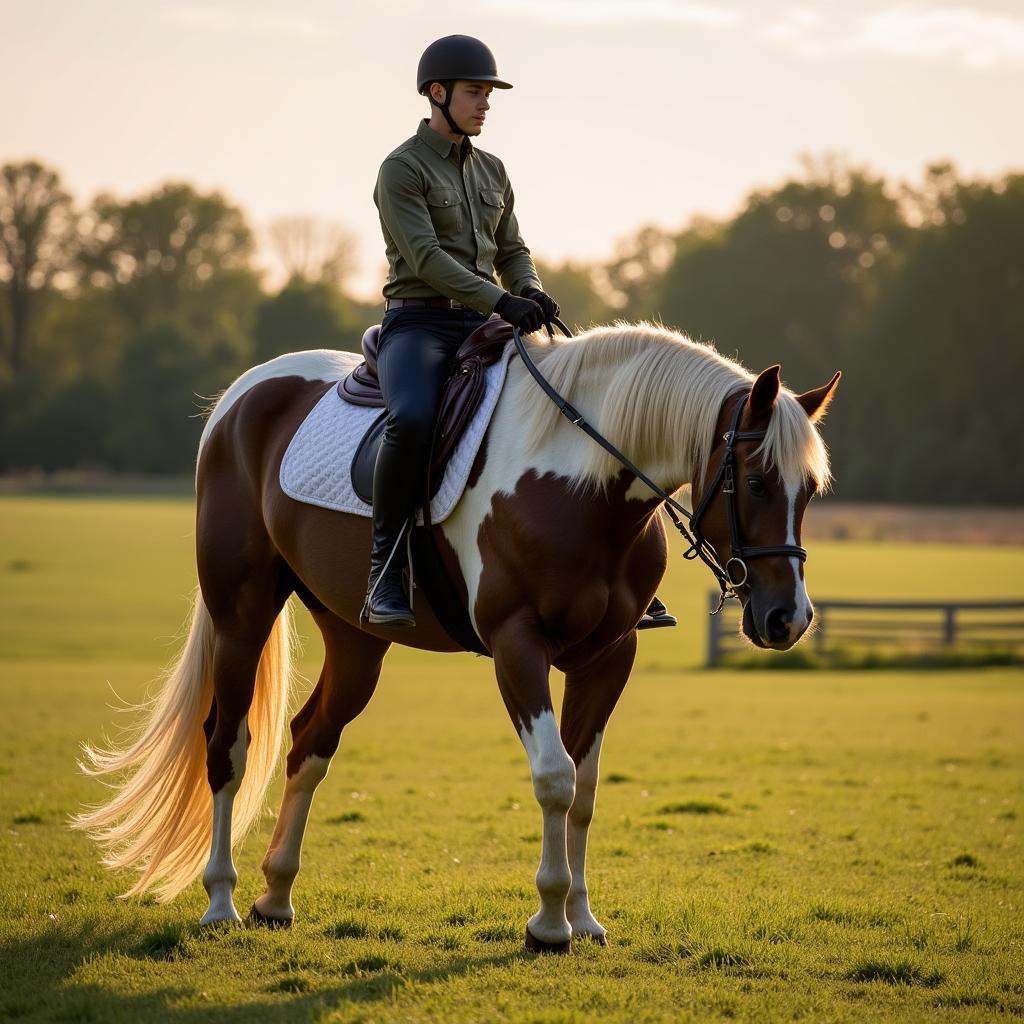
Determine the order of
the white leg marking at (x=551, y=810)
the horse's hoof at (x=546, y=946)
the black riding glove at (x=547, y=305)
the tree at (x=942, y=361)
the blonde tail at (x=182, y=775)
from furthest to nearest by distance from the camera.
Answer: the tree at (x=942, y=361) → the blonde tail at (x=182, y=775) → the black riding glove at (x=547, y=305) → the horse's hoof at (x=546, y=946) → the white leg marking at (x=551, y=810)

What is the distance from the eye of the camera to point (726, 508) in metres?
5.30

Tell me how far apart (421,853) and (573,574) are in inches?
141

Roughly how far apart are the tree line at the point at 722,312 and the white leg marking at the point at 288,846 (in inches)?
2757

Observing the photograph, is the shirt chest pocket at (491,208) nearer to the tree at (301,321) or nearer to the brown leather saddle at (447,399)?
the brown leather saddle at (447,399)

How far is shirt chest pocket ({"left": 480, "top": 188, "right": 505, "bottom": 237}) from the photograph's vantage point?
6324 mm

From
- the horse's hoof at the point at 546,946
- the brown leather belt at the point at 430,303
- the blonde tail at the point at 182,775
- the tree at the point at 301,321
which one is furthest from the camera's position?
the tree at the point at 301,321

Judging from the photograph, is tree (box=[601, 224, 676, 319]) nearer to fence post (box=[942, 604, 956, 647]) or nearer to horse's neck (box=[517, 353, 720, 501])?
fence post (box=[942, 604, 956, 647])

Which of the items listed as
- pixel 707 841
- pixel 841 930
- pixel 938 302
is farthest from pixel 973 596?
pixel 938 302

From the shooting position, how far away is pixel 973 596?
3762 centimetres

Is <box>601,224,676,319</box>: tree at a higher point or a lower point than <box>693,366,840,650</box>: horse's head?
higher

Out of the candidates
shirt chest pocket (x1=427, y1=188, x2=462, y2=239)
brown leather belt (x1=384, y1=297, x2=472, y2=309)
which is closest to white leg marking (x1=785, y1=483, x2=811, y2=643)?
brown leather belt (x1=384, y1=297, x2=472, y2=309)

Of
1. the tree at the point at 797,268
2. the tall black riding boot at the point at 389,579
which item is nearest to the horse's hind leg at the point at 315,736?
the tall black riding boot at the point at 389,579

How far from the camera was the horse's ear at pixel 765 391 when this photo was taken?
5023 mm

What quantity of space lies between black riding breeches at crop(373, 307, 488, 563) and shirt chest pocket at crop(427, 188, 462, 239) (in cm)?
37
